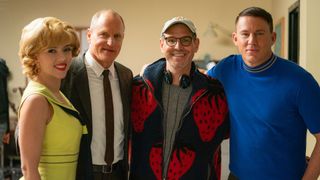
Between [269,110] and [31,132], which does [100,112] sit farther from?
[269,110]

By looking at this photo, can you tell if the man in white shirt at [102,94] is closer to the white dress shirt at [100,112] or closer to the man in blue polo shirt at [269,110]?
the white dress shirt at [100,112]

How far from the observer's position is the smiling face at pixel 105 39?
197 cm

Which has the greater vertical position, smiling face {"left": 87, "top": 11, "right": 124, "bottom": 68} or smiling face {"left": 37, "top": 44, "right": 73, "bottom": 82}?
smiling face {"left": 87, "top": 11, "right": 124, "bottom": 68}

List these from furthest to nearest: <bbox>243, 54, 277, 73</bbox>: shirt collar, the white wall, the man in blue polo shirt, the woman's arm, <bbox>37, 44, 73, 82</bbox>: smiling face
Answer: the white wall
<bbox>243, 54, 277, 73</bbox>: shirt collar
the man in blue polo shirt
<bbox>37, 44, 73, 82</bbox>: smiling face
the woman's arm

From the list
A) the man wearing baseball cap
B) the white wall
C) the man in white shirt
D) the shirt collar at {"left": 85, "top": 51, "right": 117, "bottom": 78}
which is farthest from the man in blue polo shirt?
the white wall

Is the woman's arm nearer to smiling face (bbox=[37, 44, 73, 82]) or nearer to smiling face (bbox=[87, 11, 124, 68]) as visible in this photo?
smiling face (bbox=[37, 44, 73, 82])

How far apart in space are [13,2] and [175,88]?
4.79 m

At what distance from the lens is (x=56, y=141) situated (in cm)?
152

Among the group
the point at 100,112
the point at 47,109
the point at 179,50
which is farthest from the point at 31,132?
the point at 179,50

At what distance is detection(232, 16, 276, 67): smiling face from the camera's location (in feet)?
6.02

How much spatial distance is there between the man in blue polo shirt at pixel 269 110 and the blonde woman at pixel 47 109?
832 mm

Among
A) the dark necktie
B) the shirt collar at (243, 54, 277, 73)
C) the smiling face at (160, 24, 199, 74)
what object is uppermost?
the smiling face at (160, 24, 199, 74)

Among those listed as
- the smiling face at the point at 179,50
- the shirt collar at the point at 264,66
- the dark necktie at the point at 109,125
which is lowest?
the dark necktie at the point at 109,125

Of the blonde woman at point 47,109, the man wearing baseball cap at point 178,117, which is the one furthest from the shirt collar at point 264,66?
the blonde woman at point 47,109
